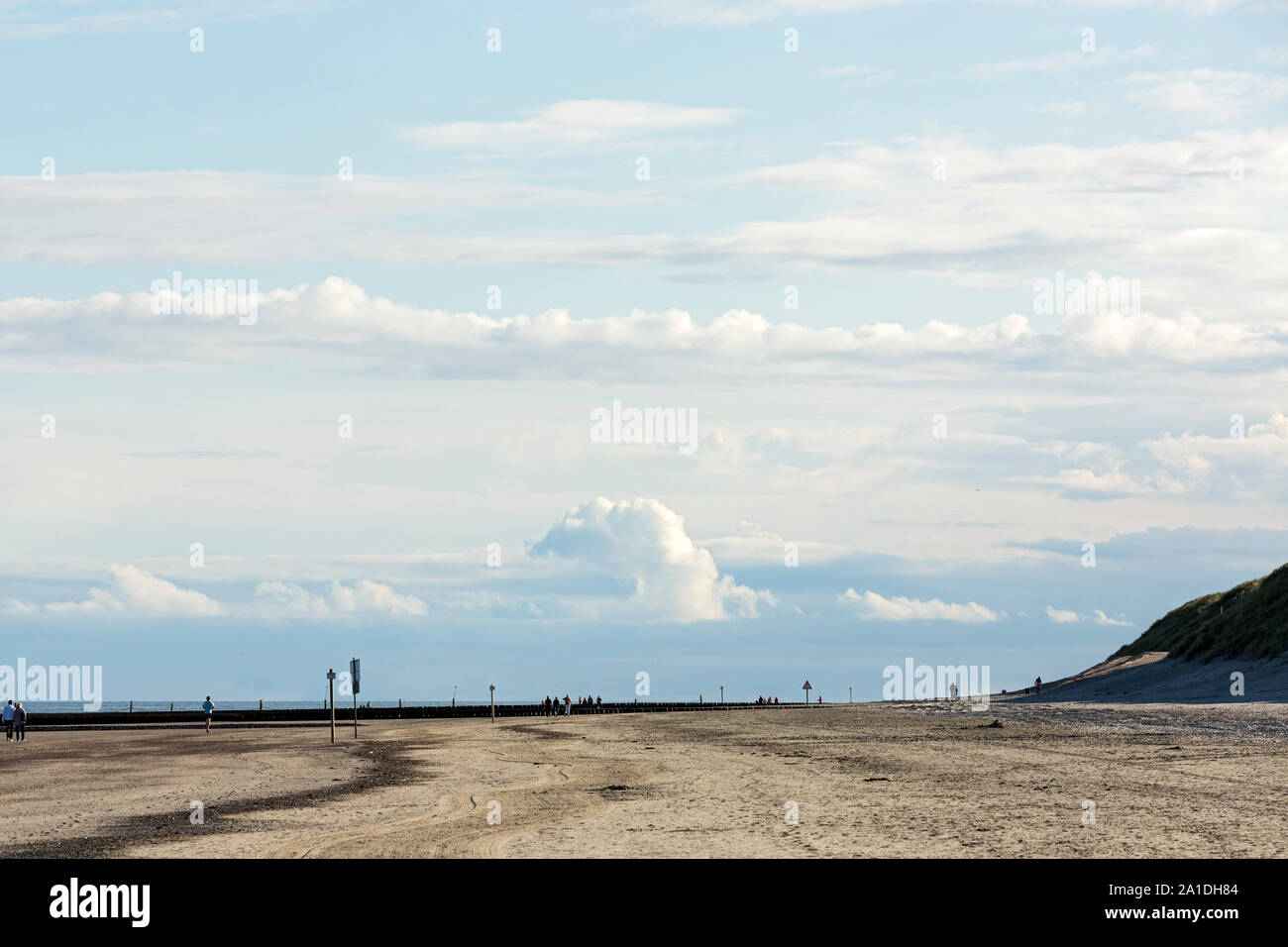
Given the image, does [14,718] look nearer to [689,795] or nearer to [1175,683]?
[689,795]

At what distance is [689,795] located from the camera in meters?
26.2

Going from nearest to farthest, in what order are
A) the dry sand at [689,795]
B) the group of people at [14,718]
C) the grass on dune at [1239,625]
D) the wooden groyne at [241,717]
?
the dry sand at [689,795], the group of people at [14,718], the grass on dune at [1239,625], the wooden groyne at [241,717]

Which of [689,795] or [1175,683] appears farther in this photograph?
[1175,683]

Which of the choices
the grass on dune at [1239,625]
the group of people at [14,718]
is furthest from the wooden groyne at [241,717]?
the grass on dune at [1239,625]

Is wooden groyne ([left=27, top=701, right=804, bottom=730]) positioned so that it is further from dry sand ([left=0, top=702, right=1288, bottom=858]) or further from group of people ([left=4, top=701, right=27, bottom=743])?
dry sand ([left=0, top=702, right=1288, bottom=858])

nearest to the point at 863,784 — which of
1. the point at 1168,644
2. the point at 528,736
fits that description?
the point at 528,736

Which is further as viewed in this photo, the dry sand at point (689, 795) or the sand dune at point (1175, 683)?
the sand dune at point (1175, 683)

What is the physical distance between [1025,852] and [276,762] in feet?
86.7

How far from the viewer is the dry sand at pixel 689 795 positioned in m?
19.2

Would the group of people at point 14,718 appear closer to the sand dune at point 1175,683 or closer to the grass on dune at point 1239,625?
the sand dune at point 1175,683

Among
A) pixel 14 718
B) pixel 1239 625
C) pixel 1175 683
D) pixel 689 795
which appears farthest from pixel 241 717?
pixel 689 795

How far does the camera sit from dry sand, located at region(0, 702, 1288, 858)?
62.9ft

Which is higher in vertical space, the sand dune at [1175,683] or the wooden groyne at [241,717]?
the sand dune at [1175,683]

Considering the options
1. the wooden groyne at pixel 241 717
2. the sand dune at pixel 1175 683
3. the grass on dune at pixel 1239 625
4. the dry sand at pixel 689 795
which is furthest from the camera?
the wooden groyne at pixel 241 717
